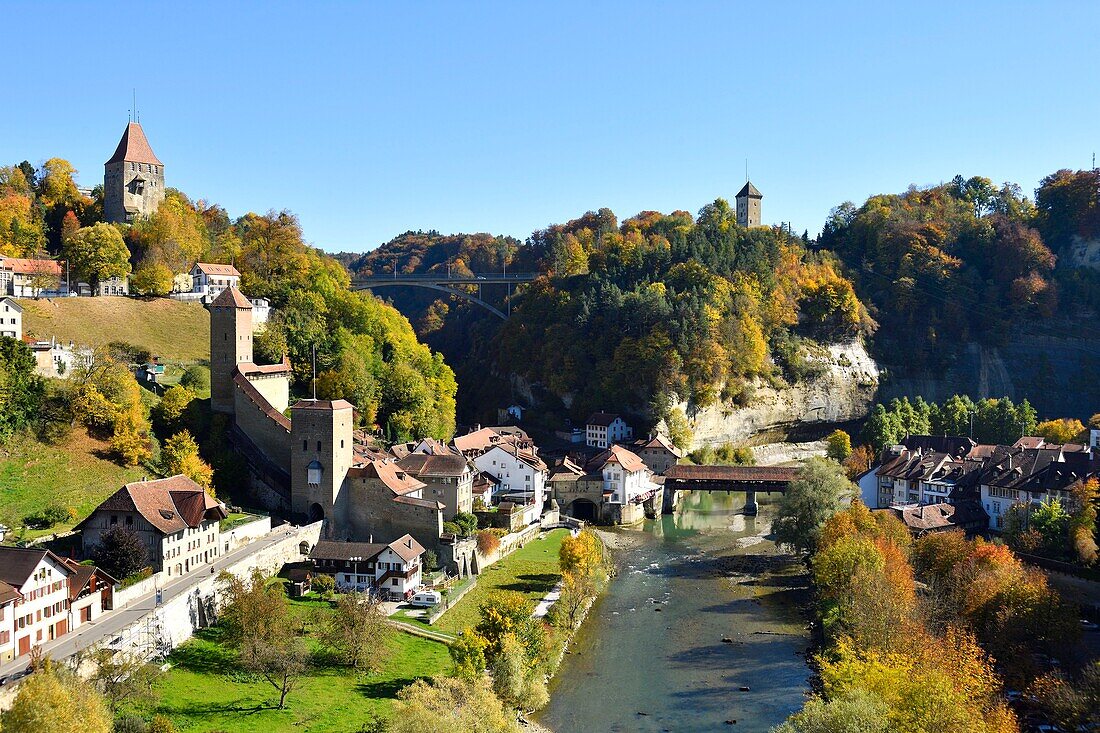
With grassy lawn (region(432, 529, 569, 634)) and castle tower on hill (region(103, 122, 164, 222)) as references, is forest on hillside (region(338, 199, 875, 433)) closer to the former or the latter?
grassy lawn (region(432, 529, 569, 634))

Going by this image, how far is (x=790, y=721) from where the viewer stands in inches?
961

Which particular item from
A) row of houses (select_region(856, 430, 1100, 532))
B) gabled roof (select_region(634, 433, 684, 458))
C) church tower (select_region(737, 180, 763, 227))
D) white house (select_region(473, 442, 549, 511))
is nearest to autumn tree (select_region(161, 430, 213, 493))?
white house (select_region(473, 442, 549, 511))

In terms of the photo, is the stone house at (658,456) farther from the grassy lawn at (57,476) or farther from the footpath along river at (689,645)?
the grassy lawn at (57,476)

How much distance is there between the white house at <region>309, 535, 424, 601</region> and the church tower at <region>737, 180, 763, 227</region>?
7585 cm

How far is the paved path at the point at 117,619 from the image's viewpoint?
998 inches

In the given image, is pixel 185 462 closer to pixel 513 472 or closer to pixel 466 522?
pixel 466 522

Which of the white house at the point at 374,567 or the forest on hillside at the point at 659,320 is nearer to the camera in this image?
the white house at the point at 374,567

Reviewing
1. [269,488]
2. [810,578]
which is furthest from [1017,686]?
[269,488]

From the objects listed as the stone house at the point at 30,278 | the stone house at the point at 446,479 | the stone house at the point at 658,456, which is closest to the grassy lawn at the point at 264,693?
the stone house at the point at 446,479

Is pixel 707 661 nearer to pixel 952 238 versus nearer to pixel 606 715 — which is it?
pixel 606 715

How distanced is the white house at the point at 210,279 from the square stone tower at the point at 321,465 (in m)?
18.9

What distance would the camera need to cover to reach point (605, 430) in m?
73.0

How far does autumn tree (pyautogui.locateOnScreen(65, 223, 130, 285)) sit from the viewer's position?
53.6 metres

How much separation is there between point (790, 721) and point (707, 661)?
842 cm
